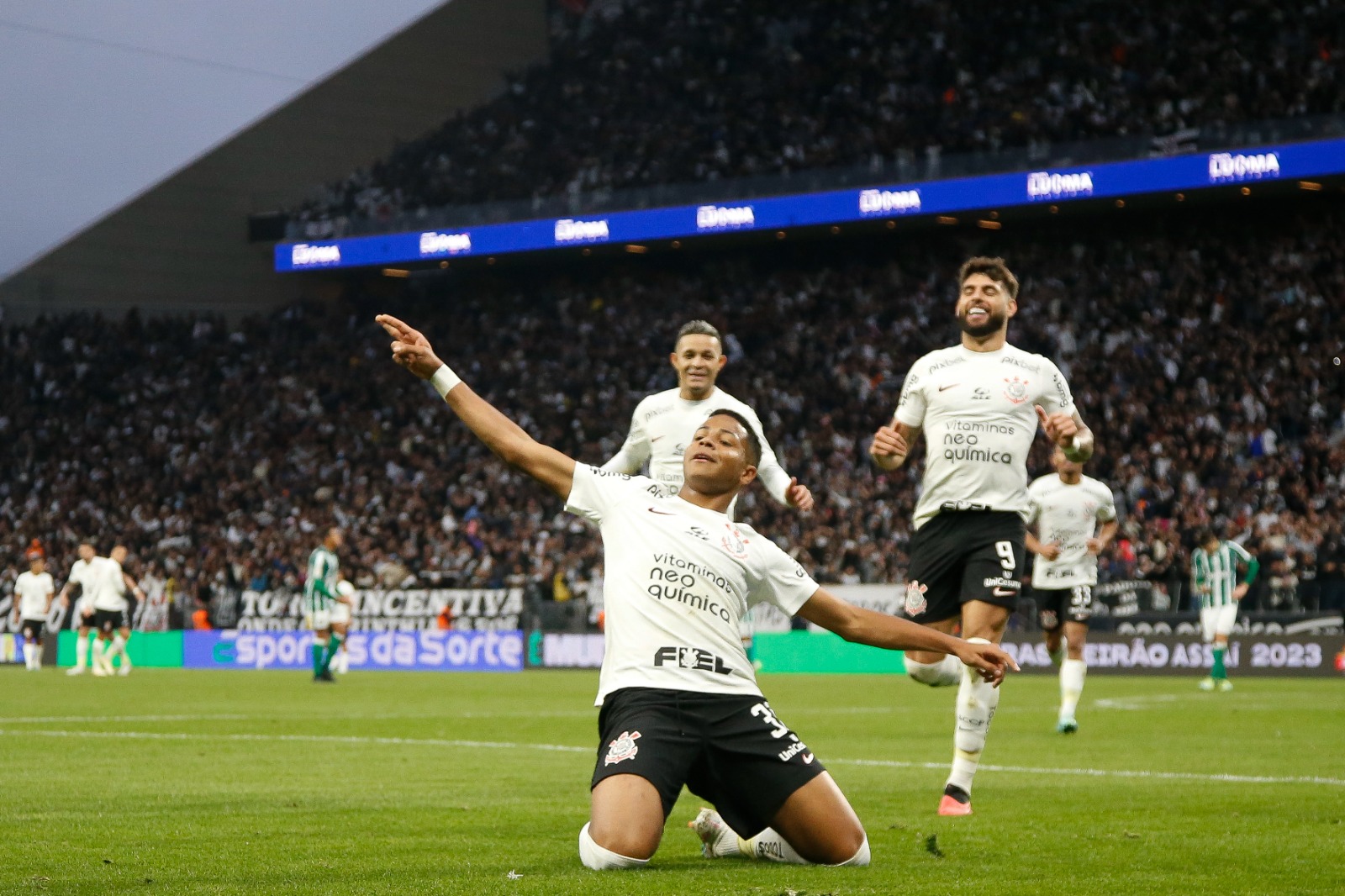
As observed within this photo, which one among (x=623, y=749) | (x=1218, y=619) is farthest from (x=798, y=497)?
(x=1218, y=619)

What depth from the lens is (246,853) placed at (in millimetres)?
6828

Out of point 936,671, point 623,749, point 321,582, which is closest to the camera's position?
point 623,749

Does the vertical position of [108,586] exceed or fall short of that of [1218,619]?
it exceeds it

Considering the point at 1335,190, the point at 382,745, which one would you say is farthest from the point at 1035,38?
the point at 382,745

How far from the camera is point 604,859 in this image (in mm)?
6105

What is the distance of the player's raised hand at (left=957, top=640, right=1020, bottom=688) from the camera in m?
6.39

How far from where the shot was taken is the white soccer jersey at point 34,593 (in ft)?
103

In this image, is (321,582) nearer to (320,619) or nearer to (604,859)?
(320,619)

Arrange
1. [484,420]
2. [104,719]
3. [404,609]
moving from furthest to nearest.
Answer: [404,609], [104,719], [484,420]

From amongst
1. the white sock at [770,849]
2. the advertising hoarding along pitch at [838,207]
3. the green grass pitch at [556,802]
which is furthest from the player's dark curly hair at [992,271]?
the advertising hoarding along pitch at [838,207]

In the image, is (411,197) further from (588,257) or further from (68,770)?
(68,770)

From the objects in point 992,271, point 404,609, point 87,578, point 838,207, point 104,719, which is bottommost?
point 104,719

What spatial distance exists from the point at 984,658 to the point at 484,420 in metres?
2.10

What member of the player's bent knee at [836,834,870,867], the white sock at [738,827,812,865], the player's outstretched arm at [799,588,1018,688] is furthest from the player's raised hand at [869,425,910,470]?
the player's bent knee at [836,834,870,867]
